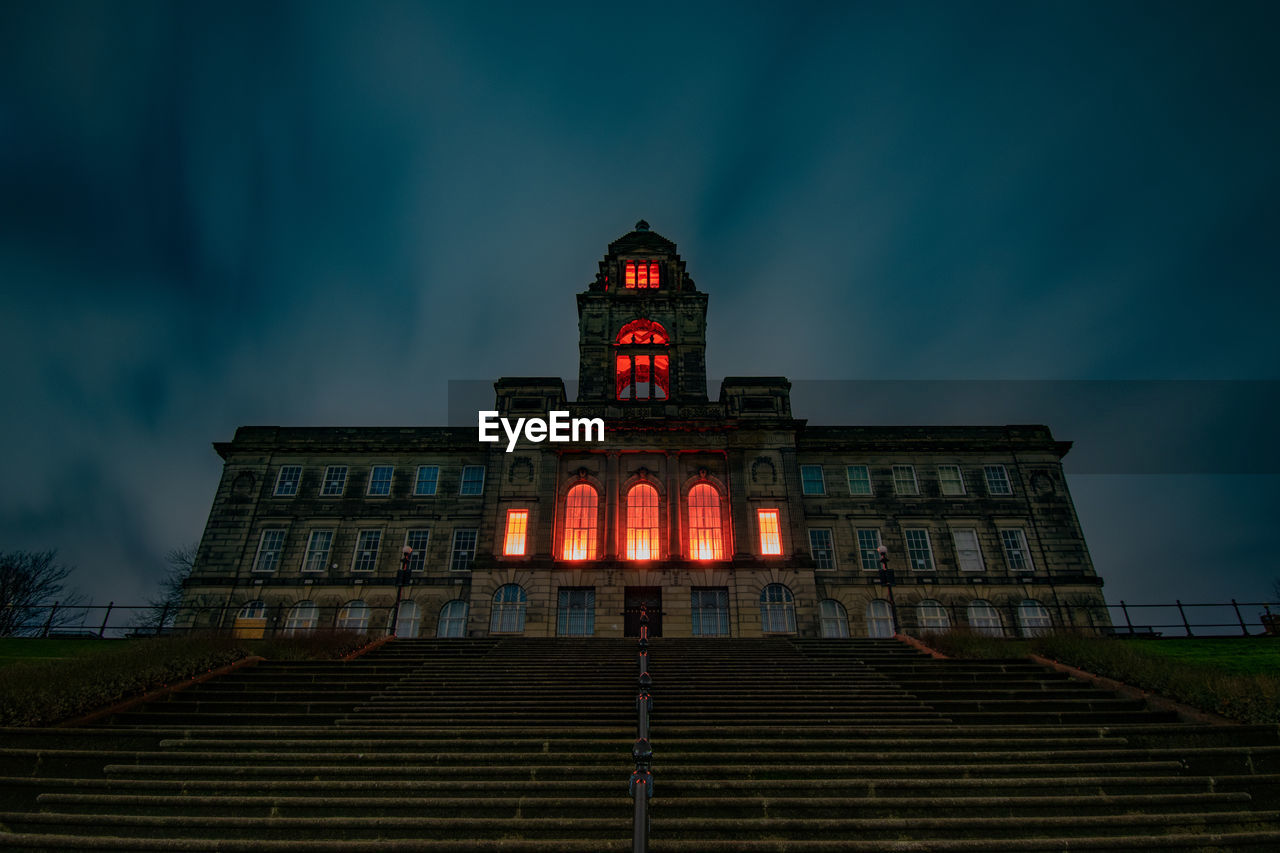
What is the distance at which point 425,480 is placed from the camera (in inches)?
1345

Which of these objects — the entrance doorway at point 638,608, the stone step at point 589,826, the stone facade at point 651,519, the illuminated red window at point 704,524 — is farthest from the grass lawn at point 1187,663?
the entrance doorway at point 638,608

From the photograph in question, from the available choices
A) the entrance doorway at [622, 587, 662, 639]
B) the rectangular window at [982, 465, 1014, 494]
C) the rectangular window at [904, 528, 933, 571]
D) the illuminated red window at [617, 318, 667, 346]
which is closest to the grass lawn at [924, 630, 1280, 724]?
the rectangular window at [904, 528, 933, 571]

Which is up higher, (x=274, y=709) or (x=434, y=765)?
(x=274, y=709)

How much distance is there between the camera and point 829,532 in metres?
32.5

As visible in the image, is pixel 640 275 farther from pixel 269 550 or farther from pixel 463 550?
pixel 269 550

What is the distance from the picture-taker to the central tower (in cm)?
3366

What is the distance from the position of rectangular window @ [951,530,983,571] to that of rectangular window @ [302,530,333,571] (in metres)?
33.9

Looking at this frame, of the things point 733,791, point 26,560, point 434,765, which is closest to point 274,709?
point 434,765

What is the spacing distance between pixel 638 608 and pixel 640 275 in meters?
20.2

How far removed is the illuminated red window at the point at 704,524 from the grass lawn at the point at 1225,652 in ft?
52.0

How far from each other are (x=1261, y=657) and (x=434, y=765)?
24123mm

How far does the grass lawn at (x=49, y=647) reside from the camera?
19719 mm

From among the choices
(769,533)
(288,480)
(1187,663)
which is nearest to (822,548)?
(769,533)

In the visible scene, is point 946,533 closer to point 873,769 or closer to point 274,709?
point 873,769
